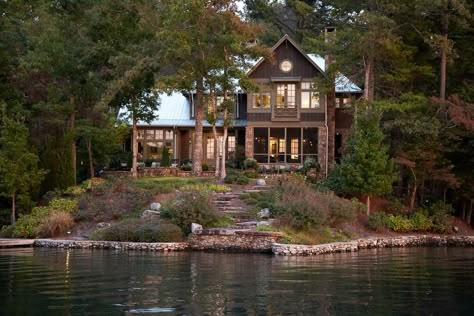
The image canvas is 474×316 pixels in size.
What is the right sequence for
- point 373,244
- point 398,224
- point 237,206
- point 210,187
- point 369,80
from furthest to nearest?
point 369,80 → point 210,187 → point 398,224 → point 237,206 → point 373,244

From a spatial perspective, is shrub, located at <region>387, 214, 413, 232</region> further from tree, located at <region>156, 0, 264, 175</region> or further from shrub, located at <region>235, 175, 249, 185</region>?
tree, located at <region>156, 0, 264, 175</region>

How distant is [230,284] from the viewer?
52.0ft

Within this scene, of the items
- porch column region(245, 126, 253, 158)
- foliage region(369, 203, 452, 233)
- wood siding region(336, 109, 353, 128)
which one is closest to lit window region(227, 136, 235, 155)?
porch column region(245, 126, 253, 158)

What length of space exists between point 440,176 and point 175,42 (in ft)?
48.2

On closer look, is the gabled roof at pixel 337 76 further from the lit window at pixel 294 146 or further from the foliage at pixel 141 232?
the foliage at pixel 141 232

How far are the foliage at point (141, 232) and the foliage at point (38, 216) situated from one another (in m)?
3.12

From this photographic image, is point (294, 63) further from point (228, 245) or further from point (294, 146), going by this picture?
point (228, 245)

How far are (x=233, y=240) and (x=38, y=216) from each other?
950cm

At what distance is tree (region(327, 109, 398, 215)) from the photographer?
29688mm

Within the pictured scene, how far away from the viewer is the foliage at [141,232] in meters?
24.9

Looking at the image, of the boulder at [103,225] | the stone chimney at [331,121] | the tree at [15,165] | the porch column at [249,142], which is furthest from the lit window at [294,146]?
the tree at [15,165]

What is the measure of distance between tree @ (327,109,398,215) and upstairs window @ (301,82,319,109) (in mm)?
9589

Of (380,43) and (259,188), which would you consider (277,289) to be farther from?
(380,43)

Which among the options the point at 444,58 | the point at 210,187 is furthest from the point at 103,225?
the point at 444,58
